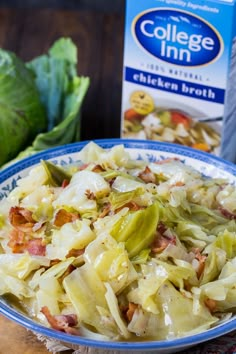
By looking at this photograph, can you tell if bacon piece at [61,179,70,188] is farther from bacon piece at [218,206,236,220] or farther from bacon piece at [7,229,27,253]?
bacon piece at [218,206,236,220]

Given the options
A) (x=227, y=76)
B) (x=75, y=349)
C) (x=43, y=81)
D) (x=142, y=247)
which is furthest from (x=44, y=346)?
(x=43, y=81)

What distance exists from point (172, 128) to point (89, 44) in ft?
3.02

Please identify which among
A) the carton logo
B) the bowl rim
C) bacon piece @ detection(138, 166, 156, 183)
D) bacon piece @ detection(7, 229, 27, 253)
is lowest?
bacon piece @ detection(7, 229, 27, 253)

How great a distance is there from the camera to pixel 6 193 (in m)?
2.15

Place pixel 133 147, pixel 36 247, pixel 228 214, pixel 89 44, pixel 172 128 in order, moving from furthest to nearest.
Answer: pixel 89 44
pixel 172 128
pixel 133 147
pixel 228 214
pixel 36 247

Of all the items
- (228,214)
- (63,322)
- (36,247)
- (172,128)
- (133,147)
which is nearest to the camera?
(63,322)

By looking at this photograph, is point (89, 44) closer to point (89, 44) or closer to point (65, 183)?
point (89, 44)

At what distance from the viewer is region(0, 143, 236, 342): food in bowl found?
67.4 inches

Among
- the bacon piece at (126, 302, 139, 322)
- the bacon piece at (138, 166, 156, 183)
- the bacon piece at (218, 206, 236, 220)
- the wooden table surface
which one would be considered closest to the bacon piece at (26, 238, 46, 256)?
the bacon piece at (126, 302, 139, 322)

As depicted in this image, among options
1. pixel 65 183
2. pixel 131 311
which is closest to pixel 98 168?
pixel 65 183

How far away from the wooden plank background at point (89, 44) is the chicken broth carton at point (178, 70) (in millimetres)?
271

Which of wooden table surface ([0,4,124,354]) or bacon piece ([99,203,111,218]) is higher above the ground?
bacon piece ([99,203,111,218])

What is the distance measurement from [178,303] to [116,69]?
1599 mm

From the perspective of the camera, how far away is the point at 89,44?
10.9 feet
